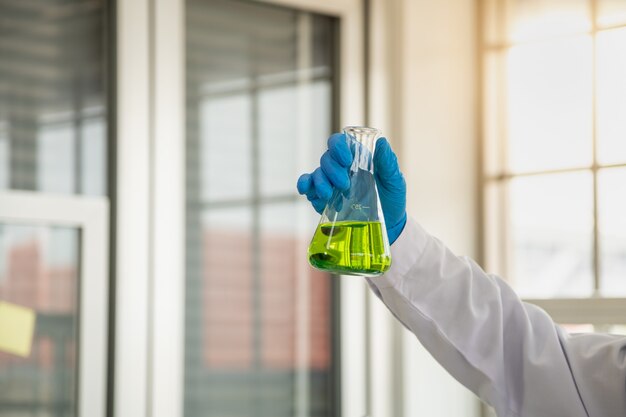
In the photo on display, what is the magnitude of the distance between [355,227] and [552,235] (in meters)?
1.85

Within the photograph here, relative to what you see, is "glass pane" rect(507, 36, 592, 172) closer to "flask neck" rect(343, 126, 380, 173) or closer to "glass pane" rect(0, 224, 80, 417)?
"glass pane" rect(0, 224, 80, 417)

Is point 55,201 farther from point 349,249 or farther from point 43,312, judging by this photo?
point 349,249

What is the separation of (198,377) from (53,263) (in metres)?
0.52

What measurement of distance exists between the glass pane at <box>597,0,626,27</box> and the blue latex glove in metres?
1.64

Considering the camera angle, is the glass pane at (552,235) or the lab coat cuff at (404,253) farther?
the glass pane at (552,235)

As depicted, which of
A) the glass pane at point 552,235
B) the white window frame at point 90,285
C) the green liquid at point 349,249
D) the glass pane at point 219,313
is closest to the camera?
the green liquid at point 349,249

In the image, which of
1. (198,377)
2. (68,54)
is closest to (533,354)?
(198,377)

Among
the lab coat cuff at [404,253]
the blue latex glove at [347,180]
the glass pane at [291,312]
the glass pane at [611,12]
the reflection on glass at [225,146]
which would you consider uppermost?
the glass pane at [611,12]

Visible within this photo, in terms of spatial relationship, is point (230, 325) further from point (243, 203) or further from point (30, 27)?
point (30, 27)

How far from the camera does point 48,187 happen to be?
264 cm

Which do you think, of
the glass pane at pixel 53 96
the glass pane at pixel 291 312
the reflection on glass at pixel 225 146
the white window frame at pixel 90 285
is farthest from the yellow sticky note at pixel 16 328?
the glass pane at pixel 291 312

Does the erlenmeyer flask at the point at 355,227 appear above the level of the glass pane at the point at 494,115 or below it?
below

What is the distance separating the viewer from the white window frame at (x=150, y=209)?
2.74 metres

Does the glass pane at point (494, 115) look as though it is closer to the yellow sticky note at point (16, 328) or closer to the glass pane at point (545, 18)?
the glass pane at point (545, 18)
